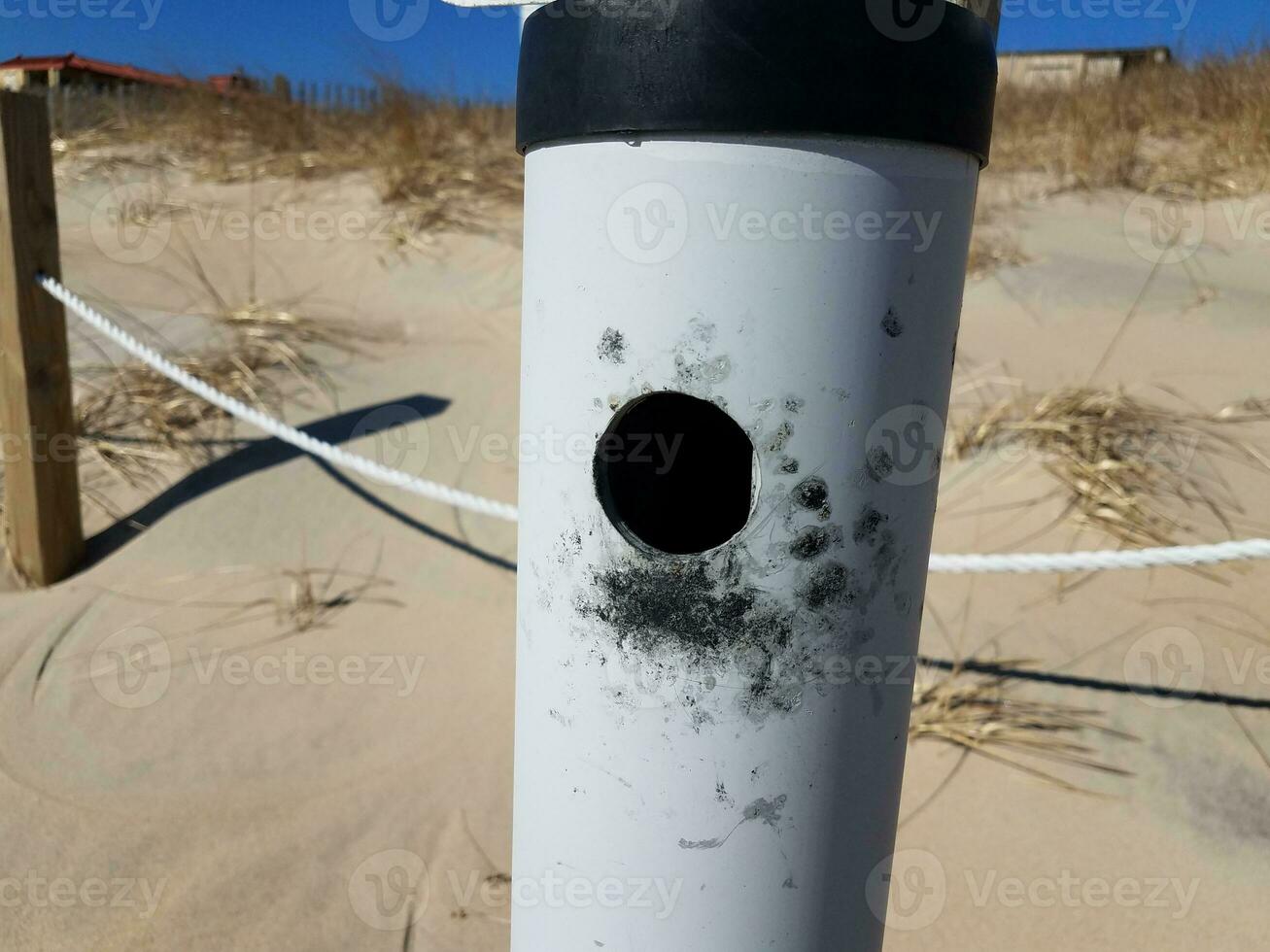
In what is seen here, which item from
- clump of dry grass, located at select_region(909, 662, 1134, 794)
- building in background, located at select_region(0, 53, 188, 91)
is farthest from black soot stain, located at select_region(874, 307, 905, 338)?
building in background, located at select_region(0, 53, 188, 91)

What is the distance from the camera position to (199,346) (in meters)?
4.27

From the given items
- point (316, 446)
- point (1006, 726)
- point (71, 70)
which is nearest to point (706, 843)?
point (1006, 726)

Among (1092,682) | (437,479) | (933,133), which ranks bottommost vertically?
(1092,682)

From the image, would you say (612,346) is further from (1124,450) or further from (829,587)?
(1124,450)

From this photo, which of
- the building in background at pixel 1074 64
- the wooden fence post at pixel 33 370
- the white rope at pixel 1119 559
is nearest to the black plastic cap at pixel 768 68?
the white rope at pixel 1119 559

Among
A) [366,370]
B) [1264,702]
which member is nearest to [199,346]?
[366,370]

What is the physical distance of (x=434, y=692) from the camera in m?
2.83

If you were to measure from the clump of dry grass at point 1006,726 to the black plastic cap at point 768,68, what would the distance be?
1921 millimetres

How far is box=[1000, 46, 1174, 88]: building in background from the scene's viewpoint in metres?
8.24

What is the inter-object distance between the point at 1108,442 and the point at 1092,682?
1.01 metres

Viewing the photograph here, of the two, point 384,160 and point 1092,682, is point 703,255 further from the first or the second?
point 384,160

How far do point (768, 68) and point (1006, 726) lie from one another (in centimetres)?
212

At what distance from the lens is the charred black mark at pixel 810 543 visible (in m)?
1.04

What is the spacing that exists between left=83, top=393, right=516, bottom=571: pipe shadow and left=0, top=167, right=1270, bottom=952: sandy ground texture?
14mm
